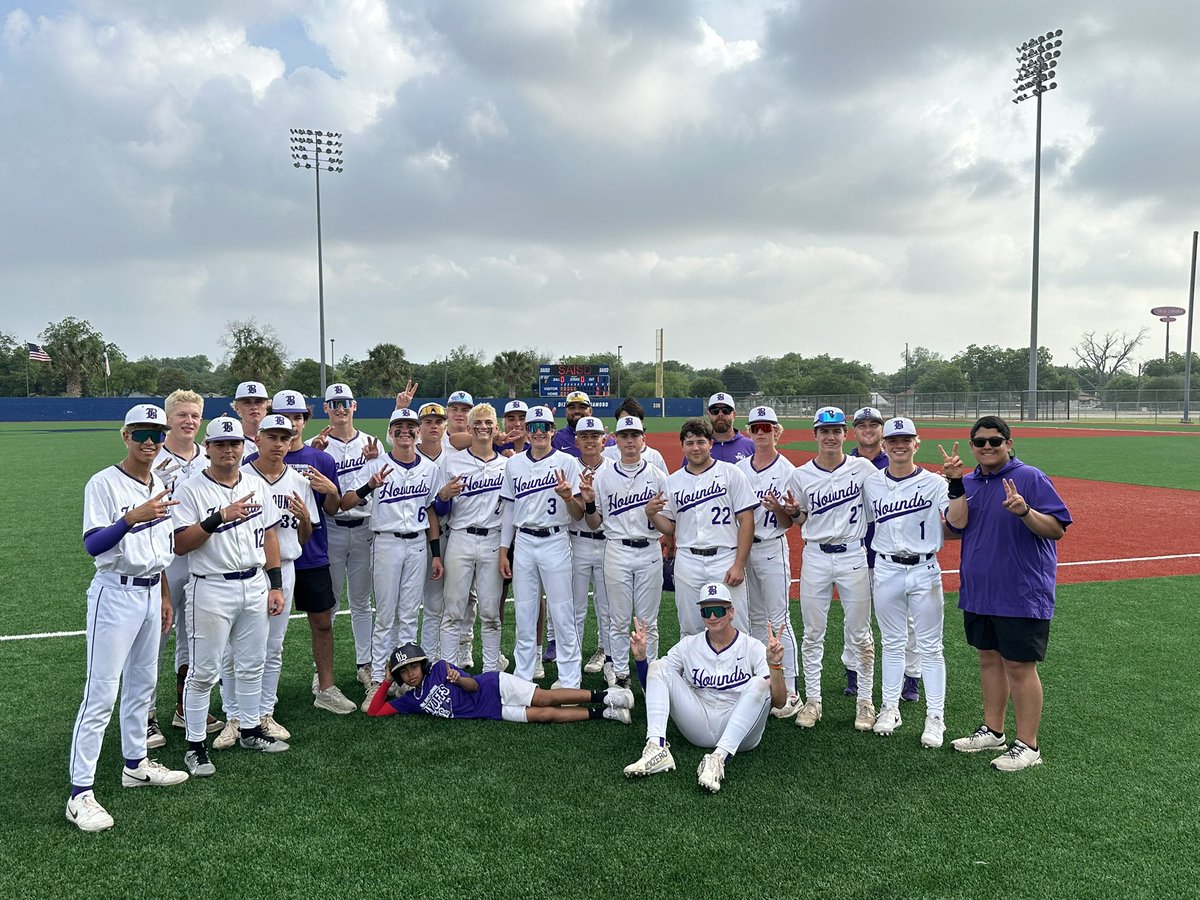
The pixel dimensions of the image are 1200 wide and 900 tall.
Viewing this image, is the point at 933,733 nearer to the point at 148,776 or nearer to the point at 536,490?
the point at 536,490

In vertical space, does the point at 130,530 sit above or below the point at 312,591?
above

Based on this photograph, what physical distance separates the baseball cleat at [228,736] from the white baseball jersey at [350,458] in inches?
66.9

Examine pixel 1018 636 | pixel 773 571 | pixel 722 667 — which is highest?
pixel 773 571

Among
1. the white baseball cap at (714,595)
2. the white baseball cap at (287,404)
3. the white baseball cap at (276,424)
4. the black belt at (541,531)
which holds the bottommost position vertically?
the white baseball cap at (714,595)

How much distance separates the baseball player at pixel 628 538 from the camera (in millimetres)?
6082

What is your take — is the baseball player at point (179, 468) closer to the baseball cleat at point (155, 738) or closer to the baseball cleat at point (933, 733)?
the baseball cleat at point (155, 738)

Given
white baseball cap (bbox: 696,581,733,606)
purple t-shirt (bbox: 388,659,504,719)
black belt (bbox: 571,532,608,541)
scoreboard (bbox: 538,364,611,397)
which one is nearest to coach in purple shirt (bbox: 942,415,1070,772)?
white baseball cap (bbox: 696,581,733,606)

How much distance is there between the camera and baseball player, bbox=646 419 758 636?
18.8 feet

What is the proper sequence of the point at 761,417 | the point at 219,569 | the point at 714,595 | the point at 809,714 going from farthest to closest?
1. the point at 761,417
2. the point at 809,714
3. the point at 714,595
4. the point at 219,569

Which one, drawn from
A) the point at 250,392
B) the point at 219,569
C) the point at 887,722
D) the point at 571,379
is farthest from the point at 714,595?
the point at 571,379

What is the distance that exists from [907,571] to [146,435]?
4921 millimetres

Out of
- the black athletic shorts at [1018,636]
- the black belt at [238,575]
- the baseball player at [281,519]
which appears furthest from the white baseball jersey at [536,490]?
the black athletic shorts at [1018,636]

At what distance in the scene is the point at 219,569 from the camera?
481 cm

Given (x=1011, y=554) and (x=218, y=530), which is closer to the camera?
(x=218, y=530)
